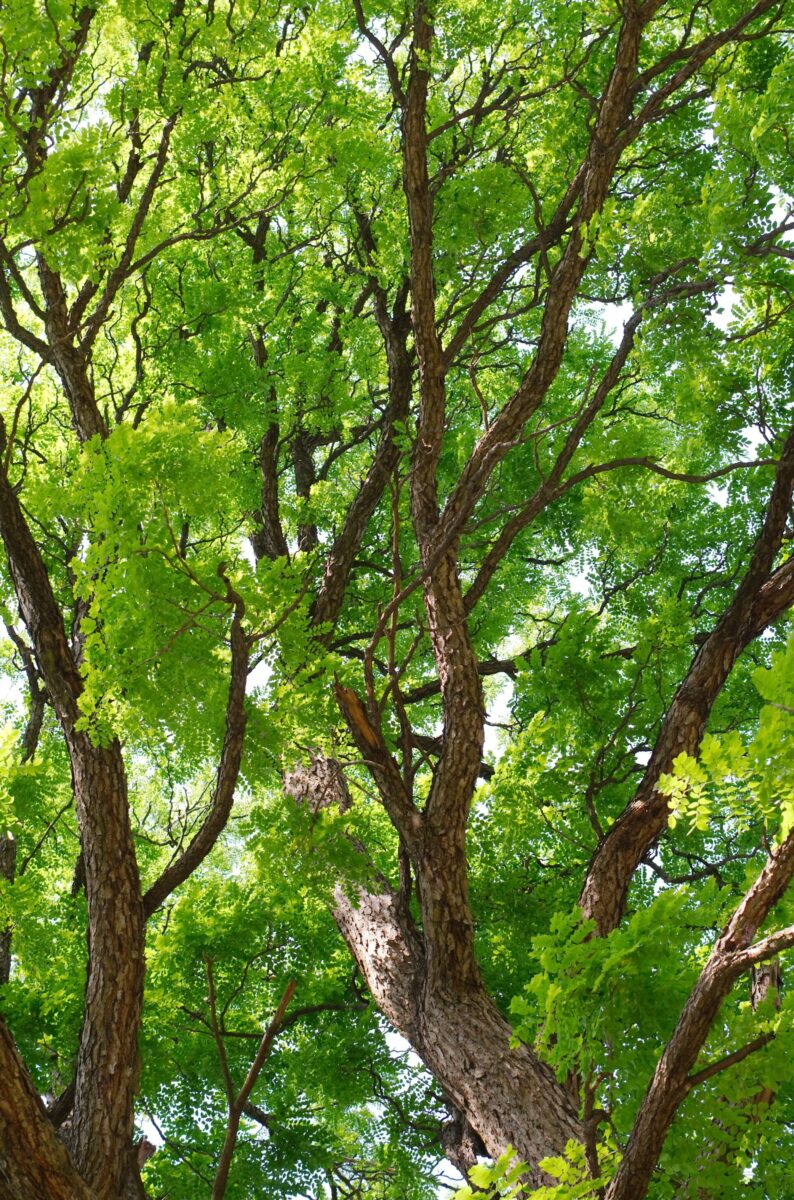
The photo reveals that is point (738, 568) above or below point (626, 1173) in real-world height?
above

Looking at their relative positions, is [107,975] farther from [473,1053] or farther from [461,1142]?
[461,1142]

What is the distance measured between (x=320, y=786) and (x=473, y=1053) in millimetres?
2801

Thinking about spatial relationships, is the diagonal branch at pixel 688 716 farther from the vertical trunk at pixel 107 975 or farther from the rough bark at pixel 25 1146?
the rough bark at pixel 25 1146

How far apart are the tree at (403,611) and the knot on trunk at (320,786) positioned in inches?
1.2

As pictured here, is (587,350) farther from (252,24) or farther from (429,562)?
(429,562)

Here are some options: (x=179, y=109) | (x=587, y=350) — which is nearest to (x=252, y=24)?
(x=179, y=109)

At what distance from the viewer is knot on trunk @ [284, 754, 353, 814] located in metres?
7.46

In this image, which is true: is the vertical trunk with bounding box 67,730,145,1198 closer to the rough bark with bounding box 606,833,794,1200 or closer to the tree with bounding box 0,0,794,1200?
the tree with bounding box 0,0,794,1200

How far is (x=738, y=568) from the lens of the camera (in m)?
7.36

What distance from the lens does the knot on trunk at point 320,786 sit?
7465mm

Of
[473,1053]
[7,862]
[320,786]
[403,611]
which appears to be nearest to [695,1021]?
[473,1053]

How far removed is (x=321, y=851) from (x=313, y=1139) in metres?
3.03

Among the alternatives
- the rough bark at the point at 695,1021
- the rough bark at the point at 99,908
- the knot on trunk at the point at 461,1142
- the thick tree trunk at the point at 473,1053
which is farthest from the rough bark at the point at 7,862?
the rough bark at the point at 695,1021

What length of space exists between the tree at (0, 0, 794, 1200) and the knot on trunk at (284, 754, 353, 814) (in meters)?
0.03
